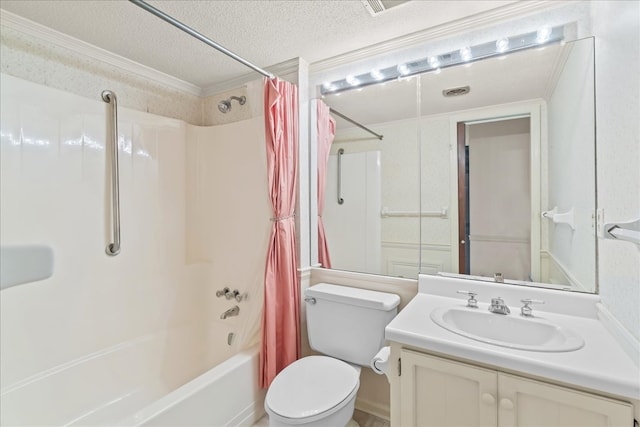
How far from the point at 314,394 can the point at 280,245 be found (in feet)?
2.68

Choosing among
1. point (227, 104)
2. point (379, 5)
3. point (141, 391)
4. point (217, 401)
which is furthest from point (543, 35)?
point (141, 391)

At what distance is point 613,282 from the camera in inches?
43.1

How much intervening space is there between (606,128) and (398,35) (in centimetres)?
110

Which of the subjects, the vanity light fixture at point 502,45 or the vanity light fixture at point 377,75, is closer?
the vanity light fixture at point 502,45

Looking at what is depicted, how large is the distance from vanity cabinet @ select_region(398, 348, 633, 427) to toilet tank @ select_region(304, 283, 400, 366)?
0.44 metres

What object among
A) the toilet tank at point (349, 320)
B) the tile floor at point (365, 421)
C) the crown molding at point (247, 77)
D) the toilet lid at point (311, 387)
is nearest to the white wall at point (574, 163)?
the toilet tank at point (349, 320)

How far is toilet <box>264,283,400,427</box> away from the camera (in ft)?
4.26

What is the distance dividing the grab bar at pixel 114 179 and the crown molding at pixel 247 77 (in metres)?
0.73

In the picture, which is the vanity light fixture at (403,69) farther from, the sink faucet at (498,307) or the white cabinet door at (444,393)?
the white cabinet door at (444,393)

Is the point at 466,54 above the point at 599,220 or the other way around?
above

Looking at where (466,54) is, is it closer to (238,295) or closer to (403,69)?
(403,69)

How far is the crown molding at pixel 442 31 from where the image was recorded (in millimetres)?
1423

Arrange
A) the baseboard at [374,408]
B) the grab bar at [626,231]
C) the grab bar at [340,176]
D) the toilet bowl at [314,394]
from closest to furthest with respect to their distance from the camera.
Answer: the grab bar at [626,231] → the toilet bowl at [314,394] → the baseboard at [374,408] → the grab bar at [340,176]

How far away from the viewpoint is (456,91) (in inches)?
63.1
